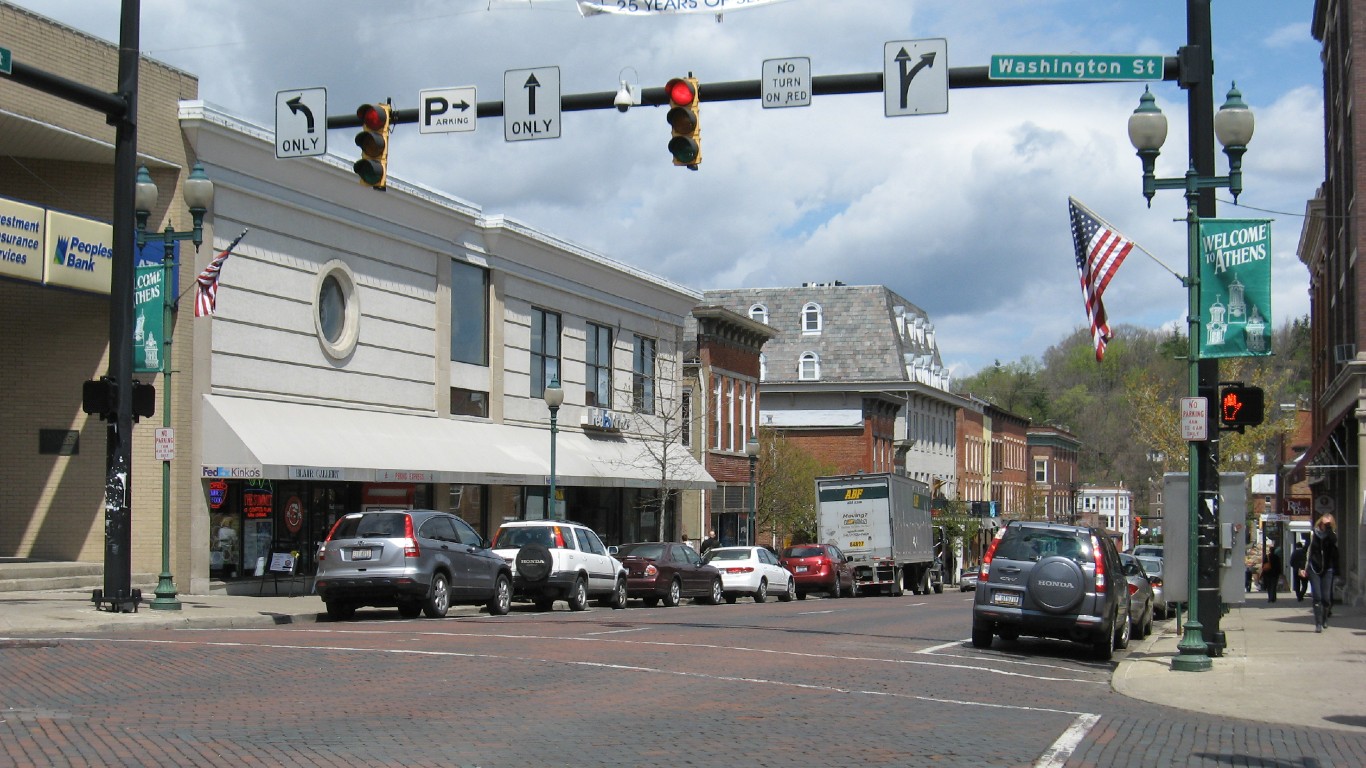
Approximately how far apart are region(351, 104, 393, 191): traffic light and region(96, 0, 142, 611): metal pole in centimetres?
558

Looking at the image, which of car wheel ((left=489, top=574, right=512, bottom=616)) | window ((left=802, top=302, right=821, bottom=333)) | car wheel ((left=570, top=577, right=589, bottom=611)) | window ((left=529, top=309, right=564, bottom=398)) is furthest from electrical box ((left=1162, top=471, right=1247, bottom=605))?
window ((left=802, top=302, right=821, bottom=333))

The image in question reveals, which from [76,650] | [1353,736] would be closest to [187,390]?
[76,650]

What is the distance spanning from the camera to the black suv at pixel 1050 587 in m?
18.0

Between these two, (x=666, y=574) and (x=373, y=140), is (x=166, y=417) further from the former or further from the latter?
(x=666, y=574)

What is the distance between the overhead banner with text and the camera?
53.2 feet

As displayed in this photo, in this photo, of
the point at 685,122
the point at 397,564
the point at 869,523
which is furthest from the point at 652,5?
the point at 869,523

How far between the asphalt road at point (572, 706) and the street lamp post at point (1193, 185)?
5.34 ft

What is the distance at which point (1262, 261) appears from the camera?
1625 cm

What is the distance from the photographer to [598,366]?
42.6m

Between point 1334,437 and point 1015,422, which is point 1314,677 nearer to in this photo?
point 1334,437

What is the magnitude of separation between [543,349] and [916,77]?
25170 mm

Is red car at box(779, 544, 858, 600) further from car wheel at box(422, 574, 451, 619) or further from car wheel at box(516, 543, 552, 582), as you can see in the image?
car wheel at box(422, 574, 451, 619)

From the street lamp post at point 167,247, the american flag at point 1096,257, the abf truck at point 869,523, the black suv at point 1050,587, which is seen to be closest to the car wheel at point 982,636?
the black suv at point 1050,587

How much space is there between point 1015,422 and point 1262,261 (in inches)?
3481
